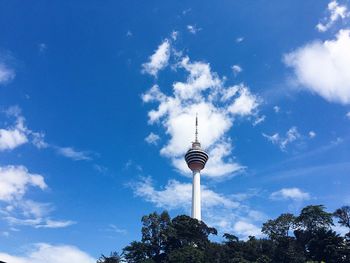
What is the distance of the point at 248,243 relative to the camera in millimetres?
68250

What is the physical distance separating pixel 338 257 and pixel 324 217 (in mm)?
11034

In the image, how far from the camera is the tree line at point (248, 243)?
58969mm

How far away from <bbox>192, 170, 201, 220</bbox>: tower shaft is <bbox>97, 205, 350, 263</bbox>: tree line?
1438 cm

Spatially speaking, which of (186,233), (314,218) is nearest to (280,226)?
(314,218)

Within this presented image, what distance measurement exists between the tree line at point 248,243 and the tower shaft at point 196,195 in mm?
14379

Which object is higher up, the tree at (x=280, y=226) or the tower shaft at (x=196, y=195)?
the tower shaft at (x=196, y=195)

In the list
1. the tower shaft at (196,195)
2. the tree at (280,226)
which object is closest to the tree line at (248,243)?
the tree at (280,226)

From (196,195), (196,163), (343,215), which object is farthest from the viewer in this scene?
(196,163)

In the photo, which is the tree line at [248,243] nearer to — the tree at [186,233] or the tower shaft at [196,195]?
the tree at [186,233]

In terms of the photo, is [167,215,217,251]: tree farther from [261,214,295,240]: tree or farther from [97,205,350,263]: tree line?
[261,214,295,240]: tree

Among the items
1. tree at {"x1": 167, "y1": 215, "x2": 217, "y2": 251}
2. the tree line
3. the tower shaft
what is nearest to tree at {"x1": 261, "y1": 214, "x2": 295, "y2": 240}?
the tree line

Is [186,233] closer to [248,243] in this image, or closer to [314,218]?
[248,243]

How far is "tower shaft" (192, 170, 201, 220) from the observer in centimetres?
9169

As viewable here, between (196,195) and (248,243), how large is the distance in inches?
1114
